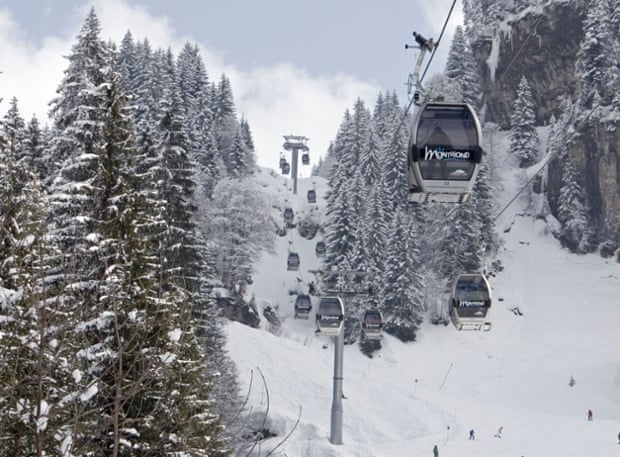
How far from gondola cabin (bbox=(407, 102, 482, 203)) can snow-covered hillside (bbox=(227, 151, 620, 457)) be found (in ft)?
50.4

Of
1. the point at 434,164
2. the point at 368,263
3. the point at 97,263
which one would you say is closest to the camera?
the point at 434,164

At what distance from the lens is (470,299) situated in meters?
23.7

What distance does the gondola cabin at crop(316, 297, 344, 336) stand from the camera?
1198 inches

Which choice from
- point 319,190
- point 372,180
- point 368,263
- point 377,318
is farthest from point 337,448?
point 319,190

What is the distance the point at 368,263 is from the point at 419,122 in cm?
4340

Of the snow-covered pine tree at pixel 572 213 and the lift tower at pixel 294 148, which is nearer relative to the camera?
the snow-covered pine tree at pixel 572 213

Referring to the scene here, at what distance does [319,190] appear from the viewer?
315 ft

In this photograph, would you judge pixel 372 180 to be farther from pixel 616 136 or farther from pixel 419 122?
pixel 419 122

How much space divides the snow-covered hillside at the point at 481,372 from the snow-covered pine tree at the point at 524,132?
36.5 ft

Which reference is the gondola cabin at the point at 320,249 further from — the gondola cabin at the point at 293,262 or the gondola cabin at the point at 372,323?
the gondola cabin at the point at 372,323

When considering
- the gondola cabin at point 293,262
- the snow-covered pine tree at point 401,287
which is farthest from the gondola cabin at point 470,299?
the gondola cabin at point 293,262

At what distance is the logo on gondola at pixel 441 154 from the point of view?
11711 mm

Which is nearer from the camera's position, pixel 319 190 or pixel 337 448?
pixel 337 448

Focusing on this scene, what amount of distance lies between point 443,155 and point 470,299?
13057mm
